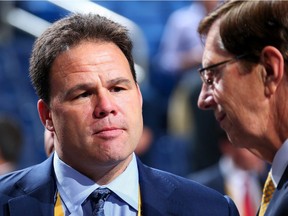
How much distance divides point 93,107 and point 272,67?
707 millimetres

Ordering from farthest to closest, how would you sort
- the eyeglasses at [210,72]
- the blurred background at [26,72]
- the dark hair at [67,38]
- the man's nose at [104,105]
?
the blurred background at [26,72] < the eyeglasses at [210,72] < the dark hair at [67,38] < the man's nose at [104,105]

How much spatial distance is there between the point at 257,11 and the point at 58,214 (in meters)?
1.06

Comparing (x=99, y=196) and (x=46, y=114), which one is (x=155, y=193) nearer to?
(x=99, y=196)

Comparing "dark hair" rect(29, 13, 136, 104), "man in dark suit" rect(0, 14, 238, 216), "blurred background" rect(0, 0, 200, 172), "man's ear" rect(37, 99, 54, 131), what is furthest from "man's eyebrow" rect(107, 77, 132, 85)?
"blurred background" rect(0, 0, 200, 172)

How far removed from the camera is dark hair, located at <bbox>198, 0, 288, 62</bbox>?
2.94 meters

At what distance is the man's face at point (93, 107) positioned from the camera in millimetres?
2705

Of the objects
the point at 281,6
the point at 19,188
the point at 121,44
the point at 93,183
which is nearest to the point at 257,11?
the point at 281,6

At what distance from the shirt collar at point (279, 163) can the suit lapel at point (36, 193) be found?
2.76 feet

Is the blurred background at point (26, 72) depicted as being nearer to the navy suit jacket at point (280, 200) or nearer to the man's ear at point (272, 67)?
the man's ear at point (272, 67)

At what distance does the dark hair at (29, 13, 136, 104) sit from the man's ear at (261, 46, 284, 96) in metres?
0.50

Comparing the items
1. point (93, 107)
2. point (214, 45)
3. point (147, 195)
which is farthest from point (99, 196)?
point (214, 45)

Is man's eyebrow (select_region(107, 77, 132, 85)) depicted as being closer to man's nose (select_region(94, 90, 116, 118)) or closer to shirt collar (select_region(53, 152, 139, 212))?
man's nose (select_region(94, 90, 116, 118))

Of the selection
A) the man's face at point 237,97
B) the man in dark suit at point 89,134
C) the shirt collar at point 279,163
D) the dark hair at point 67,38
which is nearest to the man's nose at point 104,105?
the man in dark suit at point 89,134

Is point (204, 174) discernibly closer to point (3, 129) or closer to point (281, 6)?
point (3, 129)
